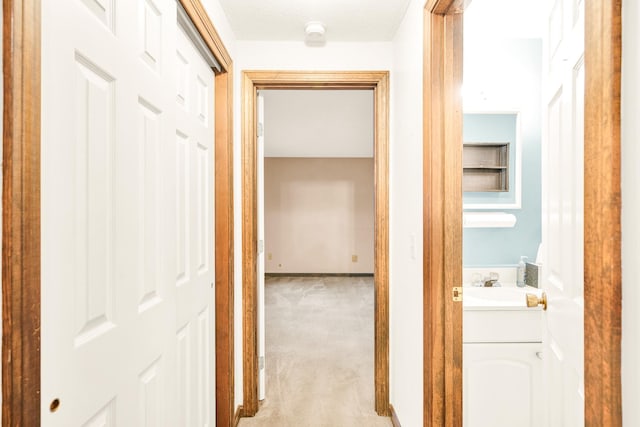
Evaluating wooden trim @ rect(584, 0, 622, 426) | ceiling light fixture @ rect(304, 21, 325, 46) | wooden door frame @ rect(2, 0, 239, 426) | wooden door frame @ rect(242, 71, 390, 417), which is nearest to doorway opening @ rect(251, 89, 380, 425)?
wooden door frame @ rect(242, 71, 390, 417)

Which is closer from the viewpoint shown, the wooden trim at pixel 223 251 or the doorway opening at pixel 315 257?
the wooden trim at pixel 223 251

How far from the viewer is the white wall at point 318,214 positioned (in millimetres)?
6492

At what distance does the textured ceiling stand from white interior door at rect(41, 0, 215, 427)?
0.74 meters

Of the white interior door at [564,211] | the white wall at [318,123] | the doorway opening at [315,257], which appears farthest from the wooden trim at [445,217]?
the white wall at [318,123]

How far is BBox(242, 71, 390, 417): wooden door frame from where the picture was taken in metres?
2.15

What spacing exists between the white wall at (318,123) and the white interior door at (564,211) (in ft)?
8.07

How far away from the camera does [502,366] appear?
5.47ft

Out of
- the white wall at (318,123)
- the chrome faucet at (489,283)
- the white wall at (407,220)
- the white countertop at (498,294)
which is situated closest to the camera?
the white wall at (407,220)

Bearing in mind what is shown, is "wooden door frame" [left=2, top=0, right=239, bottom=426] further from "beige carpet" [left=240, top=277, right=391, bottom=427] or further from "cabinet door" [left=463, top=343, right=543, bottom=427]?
"beige carpet" [left=240, top=277, right=391, bottom=427]

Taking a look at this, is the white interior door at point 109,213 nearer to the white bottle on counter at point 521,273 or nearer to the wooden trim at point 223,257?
the wooden trim at point 223,257

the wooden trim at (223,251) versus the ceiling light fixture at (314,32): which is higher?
the ceiling light fixture at (314,32)

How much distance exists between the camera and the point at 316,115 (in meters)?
4.54

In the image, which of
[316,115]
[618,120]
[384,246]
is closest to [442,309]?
[384,246]

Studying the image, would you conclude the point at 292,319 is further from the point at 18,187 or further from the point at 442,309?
the point at 18,187
